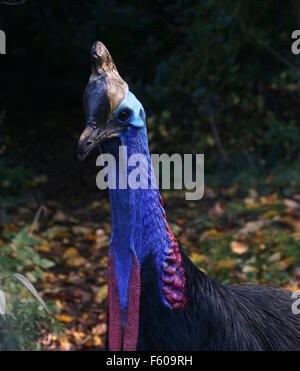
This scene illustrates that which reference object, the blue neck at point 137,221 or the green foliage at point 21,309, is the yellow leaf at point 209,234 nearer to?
the green foliage at point 21,309

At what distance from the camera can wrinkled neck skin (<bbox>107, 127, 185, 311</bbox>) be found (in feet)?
8.89

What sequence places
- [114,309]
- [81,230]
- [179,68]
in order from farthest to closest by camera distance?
[179,68]
[81,230]
[114,309]

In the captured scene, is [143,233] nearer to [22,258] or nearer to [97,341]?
Result: [97,341]

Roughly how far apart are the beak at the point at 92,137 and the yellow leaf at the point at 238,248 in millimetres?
2918

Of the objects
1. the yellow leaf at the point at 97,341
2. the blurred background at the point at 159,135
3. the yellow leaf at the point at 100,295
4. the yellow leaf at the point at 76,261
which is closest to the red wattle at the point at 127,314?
the blurred background at the point at 159,135

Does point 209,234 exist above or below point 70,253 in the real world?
above

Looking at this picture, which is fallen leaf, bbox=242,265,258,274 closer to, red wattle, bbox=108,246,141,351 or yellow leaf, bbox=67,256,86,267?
yellow leaf, bbox=67,256,86,267

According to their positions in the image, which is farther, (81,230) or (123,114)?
(81,230)

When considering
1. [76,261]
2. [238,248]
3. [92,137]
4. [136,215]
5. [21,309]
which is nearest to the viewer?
[92,137]

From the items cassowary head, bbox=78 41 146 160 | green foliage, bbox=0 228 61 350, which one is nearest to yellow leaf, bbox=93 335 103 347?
green foliage, bbox=0 228 61 350

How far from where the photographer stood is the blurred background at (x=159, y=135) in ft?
17.3

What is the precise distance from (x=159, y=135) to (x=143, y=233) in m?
4.95

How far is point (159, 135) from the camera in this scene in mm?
7648

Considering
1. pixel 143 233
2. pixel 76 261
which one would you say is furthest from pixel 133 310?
pixel 76 261
